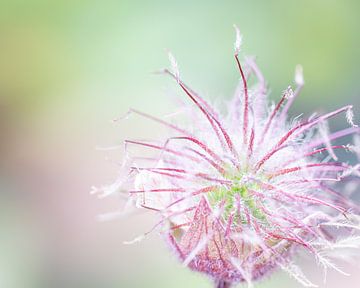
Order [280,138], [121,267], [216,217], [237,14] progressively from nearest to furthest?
[216,217], [280,138], [121,267], [237,14]

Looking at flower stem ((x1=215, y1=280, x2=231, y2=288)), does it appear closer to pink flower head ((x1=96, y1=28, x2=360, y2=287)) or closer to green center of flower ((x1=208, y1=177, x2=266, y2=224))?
pink flower head ((x1=96, y1=28, x2=360, y2=287))

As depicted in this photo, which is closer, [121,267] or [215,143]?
[215,143]

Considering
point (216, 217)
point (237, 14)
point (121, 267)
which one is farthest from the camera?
point (237, 14)

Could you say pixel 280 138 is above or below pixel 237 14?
below

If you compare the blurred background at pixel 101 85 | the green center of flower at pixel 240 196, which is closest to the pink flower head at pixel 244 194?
the green center of flower at pixel 240 196

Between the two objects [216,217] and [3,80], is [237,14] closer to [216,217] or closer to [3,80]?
[3,80]

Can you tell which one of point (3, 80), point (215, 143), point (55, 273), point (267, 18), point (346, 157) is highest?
point (267, 18)

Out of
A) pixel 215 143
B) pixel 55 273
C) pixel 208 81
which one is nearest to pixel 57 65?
pixel 208 81
